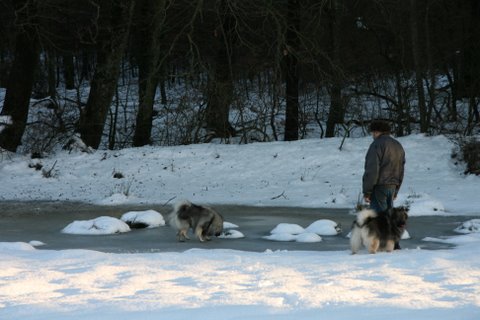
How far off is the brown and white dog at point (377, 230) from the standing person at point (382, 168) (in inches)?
16.7

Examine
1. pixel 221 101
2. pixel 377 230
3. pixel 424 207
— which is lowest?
pixel 377 230

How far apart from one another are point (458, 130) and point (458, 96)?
6.62m

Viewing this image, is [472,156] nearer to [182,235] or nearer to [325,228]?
[325,228]

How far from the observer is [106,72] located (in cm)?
2409

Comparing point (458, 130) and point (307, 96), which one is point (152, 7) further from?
point (458, 130)

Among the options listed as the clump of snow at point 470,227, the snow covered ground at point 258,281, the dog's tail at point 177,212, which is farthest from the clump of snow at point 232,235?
the clump of snow at point 470,227

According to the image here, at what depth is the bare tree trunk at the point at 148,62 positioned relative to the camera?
955 inches

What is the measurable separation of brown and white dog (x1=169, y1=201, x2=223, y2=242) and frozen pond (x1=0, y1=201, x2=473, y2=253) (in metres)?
0.19

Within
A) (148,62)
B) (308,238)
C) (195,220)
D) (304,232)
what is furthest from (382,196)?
(148,62)

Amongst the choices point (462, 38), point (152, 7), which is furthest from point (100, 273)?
point (462, 38)

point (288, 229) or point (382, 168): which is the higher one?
point (382, 168)

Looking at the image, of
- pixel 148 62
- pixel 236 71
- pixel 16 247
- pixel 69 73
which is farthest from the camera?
pixel 69 73

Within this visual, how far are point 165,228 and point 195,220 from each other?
1.94 m

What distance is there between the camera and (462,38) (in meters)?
30.3
